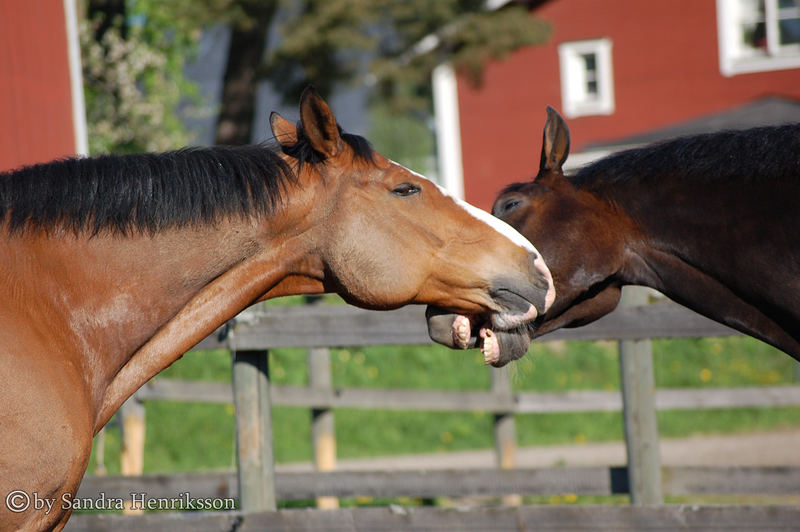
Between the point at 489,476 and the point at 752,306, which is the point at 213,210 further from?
the point at 489,476

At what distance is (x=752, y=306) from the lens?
127 inches

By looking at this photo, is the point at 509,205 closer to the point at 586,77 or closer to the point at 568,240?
the point at 568,240

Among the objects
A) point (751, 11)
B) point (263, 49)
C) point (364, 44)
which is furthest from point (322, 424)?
point (751, 11)

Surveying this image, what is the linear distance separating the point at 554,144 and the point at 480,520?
69.0 inches

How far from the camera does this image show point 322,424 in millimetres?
6660

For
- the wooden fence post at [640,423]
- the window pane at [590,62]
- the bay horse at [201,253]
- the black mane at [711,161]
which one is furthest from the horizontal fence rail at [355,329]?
the window pane at [590,62]

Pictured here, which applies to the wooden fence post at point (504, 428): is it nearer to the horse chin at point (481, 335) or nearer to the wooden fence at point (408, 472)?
the wooden fence at point (408, 472)

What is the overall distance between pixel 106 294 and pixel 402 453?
659 centimetres

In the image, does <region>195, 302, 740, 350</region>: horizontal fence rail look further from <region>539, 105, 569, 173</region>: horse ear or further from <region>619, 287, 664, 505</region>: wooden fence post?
<region>539, 105, 569, 173</region>: horse ear

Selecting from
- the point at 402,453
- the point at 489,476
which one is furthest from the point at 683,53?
the point at 489,476

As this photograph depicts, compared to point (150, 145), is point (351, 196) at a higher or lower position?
lower

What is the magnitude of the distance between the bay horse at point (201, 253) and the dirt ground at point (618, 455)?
17.3 feet

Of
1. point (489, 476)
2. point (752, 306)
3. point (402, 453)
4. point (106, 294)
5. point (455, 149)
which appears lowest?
point (402, 453)

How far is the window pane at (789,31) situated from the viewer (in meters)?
17.7
